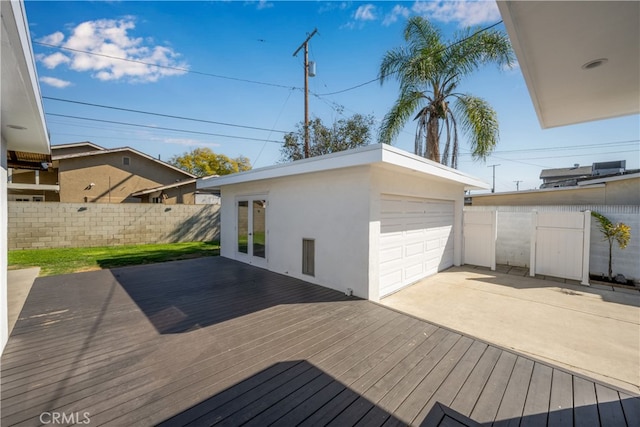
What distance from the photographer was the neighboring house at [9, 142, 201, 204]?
14969 millimetres

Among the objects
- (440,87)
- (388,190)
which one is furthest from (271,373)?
(440,87)

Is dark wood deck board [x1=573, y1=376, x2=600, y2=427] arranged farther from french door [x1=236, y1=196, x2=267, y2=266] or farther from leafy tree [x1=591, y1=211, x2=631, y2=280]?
french door [x1=236, y1=196, x2=267, y2=266]

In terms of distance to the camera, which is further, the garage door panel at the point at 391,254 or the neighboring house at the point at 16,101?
the garage door panel at the point at 391,254

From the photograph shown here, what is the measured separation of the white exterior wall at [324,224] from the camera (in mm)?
4766

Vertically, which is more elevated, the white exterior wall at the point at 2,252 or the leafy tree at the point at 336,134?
the leafy tree at the point at 336,134

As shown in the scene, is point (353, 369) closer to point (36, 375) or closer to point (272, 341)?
point (272, 341)

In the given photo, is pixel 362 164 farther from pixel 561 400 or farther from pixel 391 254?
pixel 561 400

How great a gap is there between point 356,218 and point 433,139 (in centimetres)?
526

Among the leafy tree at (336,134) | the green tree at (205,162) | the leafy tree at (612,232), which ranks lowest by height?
the leafy tree at (612,232)

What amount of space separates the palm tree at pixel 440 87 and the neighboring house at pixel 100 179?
47.3ft

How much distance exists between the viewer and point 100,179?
1606 centimetres

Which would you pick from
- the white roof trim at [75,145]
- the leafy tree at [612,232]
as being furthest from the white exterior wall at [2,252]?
the white roof trim at [75,145]

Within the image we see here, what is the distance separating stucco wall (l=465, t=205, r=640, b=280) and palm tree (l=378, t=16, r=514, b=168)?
208cm

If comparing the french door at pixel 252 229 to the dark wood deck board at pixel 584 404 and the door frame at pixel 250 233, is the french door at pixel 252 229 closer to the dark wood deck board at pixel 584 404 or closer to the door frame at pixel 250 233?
the door frame at pixel 250 233
